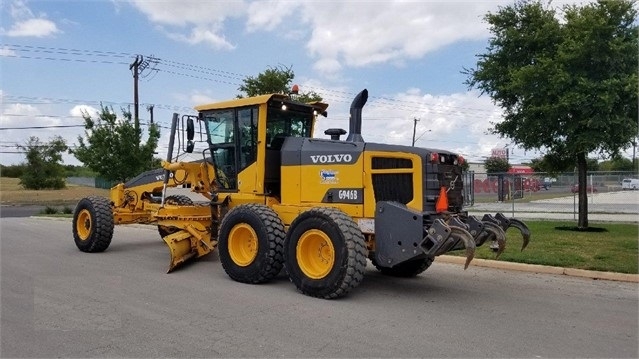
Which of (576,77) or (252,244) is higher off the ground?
(576,77)

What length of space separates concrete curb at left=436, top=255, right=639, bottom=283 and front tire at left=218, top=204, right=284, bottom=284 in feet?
12.8

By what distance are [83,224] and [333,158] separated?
6.54 meters

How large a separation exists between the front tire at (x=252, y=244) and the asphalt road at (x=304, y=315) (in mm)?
219

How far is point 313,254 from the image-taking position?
23.7 feet

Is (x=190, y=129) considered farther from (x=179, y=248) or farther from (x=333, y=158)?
(x=333, y=158)

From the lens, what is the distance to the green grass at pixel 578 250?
898cm

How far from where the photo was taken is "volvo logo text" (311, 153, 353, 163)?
754 cm

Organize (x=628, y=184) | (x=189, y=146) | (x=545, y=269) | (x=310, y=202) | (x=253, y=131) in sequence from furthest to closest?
1. (x=628, y=184)
2. (x=189, y=146)
3. (x=545, y=269)
4. (x=253, y=131)
5. (x=310, y=202)

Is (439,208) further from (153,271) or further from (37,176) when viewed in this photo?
(37,176)

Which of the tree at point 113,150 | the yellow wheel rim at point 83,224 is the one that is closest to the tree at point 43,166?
the tree at point 113,150

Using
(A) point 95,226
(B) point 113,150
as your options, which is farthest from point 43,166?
(A) point 95,226

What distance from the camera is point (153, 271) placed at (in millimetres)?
8820

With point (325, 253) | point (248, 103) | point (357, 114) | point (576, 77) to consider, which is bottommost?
point (325, 253)

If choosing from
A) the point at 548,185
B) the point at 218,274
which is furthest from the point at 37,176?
the point at 218,274
